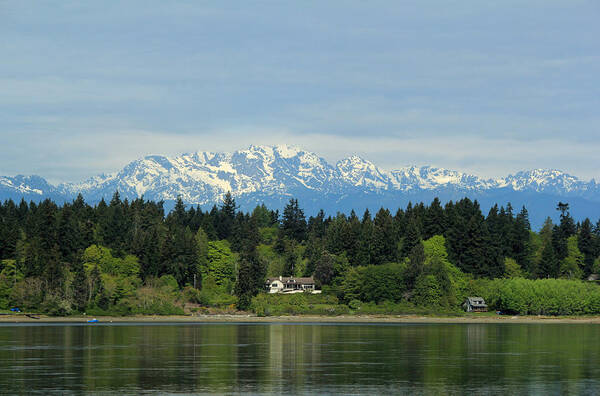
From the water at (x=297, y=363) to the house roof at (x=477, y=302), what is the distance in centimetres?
5804

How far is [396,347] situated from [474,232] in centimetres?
10043

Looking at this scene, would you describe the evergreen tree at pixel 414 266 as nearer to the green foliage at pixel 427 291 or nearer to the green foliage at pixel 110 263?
the green foliage at pixel 427 291

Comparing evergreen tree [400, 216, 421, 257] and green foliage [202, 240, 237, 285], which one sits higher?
evergreen tree [400, 216, 421, 257]

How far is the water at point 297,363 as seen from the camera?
200ft

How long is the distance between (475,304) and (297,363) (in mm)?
109513

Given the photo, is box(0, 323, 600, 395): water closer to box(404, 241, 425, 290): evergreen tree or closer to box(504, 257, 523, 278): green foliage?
box(404, 241, 425, 290): evergreen tree

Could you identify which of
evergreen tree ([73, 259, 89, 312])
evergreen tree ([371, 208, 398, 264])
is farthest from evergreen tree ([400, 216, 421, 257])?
evergreen tree ([73, 259, 89, 312])

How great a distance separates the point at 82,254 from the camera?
179m

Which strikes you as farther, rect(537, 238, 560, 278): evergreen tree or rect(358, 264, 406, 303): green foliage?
rect(537, 238, 560, 278): evergreen tree

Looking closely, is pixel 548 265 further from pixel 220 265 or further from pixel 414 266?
pixel 220 265

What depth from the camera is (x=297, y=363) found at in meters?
78.7

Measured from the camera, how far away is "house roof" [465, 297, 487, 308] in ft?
592

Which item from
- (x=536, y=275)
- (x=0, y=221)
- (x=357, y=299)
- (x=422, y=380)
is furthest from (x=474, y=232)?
(x=422, y=380)

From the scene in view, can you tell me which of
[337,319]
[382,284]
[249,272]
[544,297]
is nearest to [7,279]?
[249,272]
